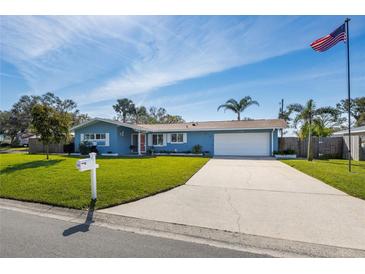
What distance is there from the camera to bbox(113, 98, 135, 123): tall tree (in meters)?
52.2

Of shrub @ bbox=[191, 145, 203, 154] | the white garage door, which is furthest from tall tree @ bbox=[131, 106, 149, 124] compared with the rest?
the white garage door

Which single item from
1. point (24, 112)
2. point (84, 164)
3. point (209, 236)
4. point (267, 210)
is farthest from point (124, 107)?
point (209, 236)

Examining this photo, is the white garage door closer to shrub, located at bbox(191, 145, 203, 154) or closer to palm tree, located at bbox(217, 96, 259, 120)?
shrub, located at bbox(191, 145, 203, 154)

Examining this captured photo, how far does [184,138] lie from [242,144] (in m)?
5.54

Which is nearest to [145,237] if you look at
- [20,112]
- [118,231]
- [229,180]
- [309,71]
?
[118,231]

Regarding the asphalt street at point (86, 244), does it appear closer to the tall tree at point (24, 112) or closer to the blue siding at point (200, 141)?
the blue siding at point (200, 141)

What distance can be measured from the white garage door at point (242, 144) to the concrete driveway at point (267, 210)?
1145 centimetres

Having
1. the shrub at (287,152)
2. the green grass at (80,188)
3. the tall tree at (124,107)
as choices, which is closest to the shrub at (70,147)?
the green grass at (80,188)

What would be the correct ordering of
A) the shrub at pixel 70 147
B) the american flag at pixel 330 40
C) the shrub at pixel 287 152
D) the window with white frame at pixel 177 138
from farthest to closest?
the shrub at pixel 70 147, the window with white frame at pixel 177 138, the shrub at pixel 287 152, the american flag at pixel 330 40

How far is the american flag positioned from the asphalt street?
34.3 ft

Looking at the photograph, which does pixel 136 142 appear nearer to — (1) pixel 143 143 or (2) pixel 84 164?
(1) pixel 143 143

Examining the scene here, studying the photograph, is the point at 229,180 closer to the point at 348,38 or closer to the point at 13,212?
the point at 13,212

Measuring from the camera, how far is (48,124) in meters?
13.7

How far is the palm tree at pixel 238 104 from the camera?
26.6 metres
